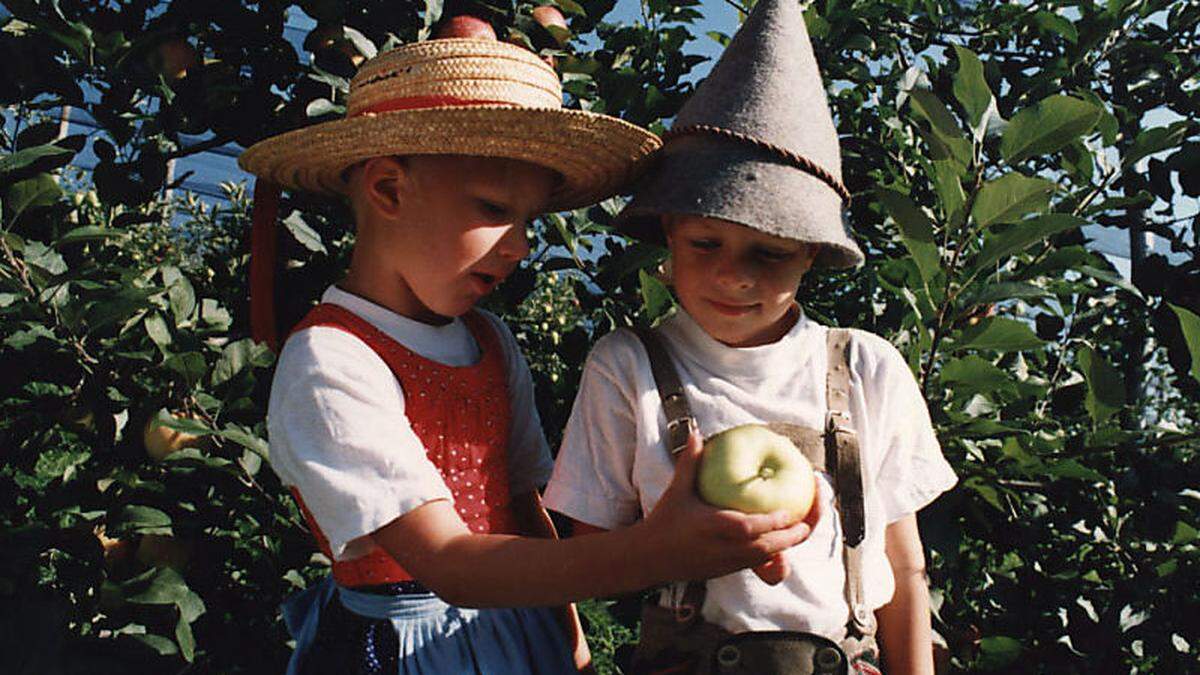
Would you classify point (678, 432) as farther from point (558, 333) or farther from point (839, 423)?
point (558, 333)

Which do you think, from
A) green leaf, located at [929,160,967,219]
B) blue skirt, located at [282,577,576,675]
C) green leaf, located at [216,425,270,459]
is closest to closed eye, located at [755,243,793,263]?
green leaf, located at [929,160,967,219]

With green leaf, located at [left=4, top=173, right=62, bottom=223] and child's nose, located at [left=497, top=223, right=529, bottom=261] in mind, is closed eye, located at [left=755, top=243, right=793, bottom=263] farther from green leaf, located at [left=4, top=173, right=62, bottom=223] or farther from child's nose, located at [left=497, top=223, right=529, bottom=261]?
green leaf, located at [left=4, top=173, right=62, bottom=223]

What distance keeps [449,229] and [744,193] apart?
11.4 inches

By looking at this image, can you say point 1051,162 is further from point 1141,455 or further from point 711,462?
point 711,462

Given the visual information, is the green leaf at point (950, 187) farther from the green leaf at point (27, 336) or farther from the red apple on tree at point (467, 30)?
the green leaf at point (27, 336)

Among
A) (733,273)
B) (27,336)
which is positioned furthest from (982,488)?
(27,336)

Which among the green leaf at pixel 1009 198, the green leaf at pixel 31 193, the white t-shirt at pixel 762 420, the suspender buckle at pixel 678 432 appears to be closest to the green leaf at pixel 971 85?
the green leaf at pixel 1009 198

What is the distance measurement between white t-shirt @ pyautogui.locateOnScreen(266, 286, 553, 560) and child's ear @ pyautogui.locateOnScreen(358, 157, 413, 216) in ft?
0.48

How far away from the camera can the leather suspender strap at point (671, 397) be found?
949 mm

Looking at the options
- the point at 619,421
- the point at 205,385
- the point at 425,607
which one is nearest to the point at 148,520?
the point at 205,385

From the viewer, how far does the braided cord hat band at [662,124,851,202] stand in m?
0.95

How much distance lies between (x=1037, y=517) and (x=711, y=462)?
0.95 meters

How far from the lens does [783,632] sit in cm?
90

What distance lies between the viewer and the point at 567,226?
5.34 ft
